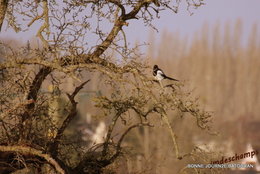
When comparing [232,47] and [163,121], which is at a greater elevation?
[232,47]

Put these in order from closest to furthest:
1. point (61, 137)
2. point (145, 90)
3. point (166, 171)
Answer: point (145, 90)
point (61, 137)
point (166, 171)

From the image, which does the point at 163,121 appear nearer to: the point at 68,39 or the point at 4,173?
the point at 68,39

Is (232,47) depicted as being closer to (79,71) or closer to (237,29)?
(237,29)

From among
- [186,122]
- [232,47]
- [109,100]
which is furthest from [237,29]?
[109,100]

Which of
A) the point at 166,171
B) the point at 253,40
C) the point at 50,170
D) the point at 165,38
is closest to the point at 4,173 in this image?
the point at 50,170

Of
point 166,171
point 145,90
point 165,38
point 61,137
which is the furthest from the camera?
point 165,38

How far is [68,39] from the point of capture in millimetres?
8539

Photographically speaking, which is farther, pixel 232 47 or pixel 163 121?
pixel 232 47

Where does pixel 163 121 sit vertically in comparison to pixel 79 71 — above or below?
Answer: below

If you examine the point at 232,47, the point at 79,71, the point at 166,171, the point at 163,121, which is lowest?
the point at 163,121

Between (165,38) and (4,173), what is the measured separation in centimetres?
8542

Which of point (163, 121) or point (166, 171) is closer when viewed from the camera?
point (163, 121)

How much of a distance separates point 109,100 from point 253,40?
89.7 meters

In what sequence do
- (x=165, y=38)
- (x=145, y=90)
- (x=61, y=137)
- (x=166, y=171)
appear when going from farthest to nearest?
(x=165, y=38)
(x=166, y=171)
(x=61, y=137)
(x=145, y=90)
